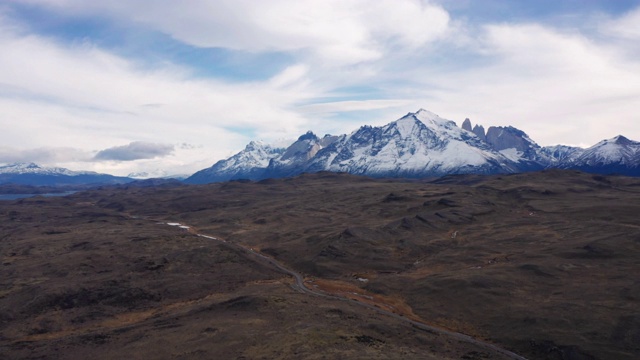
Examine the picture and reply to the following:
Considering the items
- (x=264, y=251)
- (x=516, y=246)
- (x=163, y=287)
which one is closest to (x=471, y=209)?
(x=516, y=246)

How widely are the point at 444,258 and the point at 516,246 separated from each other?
23397mm

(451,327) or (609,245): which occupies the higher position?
(609,245)

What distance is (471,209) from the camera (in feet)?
624

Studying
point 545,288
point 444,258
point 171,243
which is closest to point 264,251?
point 171,243

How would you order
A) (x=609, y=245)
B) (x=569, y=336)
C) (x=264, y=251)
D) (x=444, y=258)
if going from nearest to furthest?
(x=569, y=336) → (x=609, y=245) → (x=444, y=258) → (x=264, y=251)

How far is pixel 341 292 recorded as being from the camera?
99.2m

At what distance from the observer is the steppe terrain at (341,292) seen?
66.2 m

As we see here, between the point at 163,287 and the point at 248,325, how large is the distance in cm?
4048

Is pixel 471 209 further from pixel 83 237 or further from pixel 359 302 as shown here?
pixel 83 237

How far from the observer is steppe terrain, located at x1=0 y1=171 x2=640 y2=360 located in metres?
66.2

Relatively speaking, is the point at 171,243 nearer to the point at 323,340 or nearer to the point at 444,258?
the point at 444,258

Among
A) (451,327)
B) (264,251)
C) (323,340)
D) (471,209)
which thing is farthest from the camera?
(471,209)

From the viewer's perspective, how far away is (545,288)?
3588 inches

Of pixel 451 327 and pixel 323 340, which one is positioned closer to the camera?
pixel 323 340
